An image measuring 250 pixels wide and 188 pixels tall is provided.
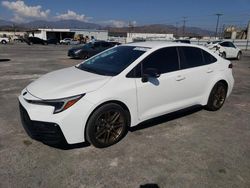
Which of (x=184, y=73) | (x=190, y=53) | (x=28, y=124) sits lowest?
(x=28, y=124)

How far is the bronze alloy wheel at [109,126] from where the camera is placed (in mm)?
3809

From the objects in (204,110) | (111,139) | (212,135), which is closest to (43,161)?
(111,139)

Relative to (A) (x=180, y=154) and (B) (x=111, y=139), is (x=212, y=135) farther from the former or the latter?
(B) (x=111, y=139)

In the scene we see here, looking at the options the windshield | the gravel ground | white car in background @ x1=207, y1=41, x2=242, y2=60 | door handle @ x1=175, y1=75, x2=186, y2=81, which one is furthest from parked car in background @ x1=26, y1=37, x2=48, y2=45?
door handle @ x1=175, y1=75, x2=186, y2=81

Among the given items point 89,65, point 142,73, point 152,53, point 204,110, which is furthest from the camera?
point 204,110

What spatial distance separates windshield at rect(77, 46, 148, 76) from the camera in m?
4.23

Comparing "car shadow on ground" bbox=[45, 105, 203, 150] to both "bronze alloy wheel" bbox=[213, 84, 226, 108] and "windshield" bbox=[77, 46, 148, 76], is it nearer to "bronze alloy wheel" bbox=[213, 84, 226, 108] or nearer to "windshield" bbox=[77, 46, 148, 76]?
"bronze alloy wheel" bbox=[213, 84, 226, 108]

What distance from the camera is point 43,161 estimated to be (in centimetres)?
351

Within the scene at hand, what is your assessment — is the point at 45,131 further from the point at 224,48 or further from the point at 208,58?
the point at 224,48

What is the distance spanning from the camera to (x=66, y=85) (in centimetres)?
378

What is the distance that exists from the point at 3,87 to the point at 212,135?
6612mm

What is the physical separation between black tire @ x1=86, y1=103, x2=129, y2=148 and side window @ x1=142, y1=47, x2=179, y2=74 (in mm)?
920

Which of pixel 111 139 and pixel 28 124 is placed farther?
pixel 111 139

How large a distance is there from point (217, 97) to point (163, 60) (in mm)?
2009
